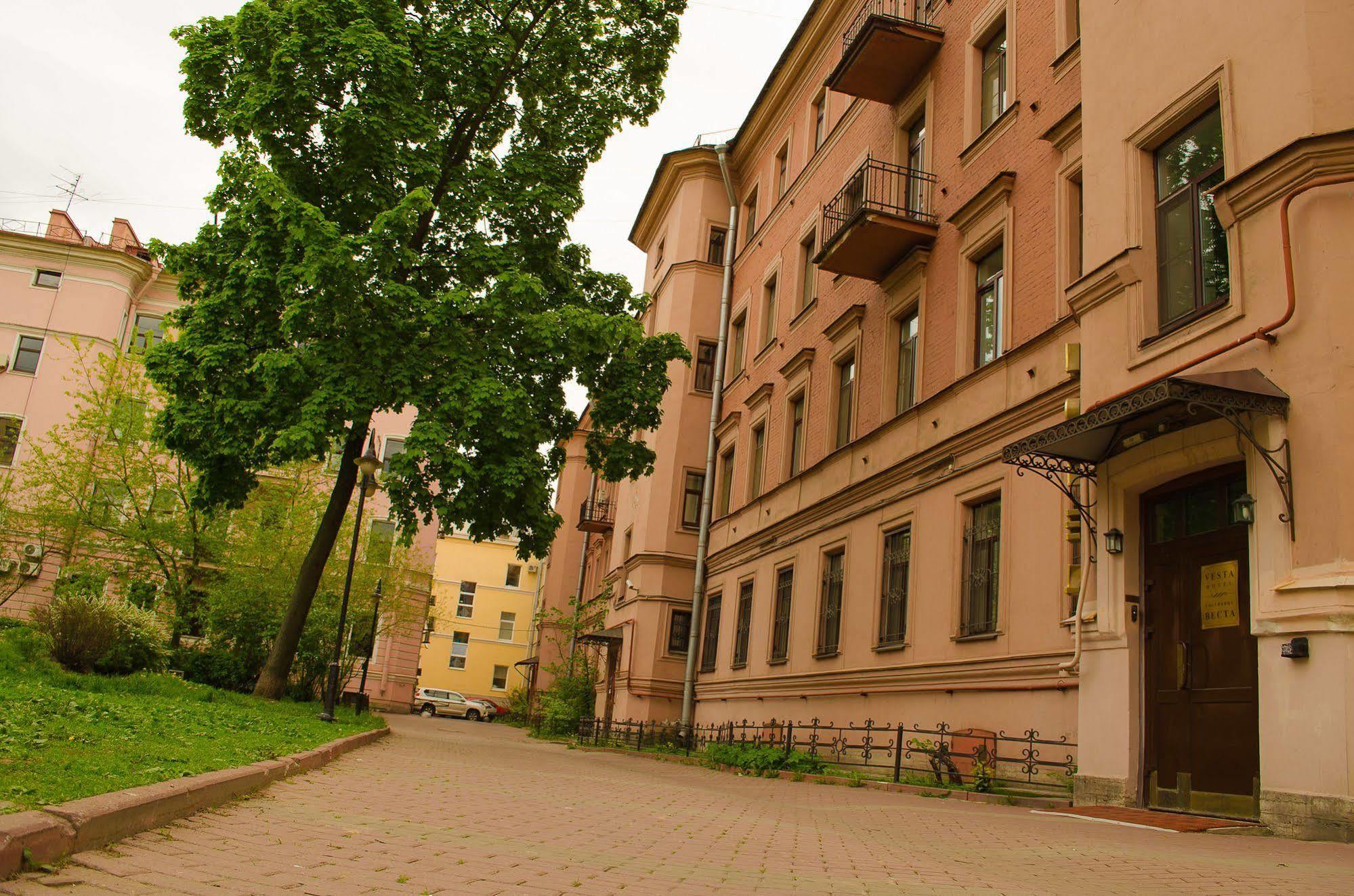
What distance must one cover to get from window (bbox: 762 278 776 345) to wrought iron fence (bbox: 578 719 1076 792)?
10.4 metres

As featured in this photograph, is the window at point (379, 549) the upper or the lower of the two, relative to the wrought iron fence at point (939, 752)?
upper

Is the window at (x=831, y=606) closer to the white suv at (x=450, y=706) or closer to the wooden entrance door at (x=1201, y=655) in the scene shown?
the wooden entrance door at (x=1201, y=655)

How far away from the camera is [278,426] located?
17703 mm

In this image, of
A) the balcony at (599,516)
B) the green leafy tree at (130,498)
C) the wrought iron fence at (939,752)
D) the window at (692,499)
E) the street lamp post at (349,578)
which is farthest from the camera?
the balcony at (599,516)

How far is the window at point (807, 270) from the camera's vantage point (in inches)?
939

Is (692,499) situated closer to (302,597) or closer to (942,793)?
(302,597)

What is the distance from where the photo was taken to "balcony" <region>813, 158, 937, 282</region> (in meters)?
17.4

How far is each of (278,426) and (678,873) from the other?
14058 millimetres

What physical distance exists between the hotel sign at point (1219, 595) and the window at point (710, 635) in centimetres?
1729

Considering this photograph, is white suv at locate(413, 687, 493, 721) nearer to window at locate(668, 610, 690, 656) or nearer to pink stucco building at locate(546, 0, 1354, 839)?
window at locate(668, 610, 690, 656)

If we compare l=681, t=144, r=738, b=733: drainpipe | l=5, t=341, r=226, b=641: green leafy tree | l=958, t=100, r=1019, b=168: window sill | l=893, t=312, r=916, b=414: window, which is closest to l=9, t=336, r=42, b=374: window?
l=5, t=341, r=226, b=641: green leafy tree

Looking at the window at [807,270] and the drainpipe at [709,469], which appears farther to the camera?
the drainpipe at [709,469]

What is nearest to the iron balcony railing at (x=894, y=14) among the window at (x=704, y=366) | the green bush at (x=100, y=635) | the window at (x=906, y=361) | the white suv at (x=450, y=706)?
the window at (x=906, y=361)

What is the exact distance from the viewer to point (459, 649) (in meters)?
68.2
